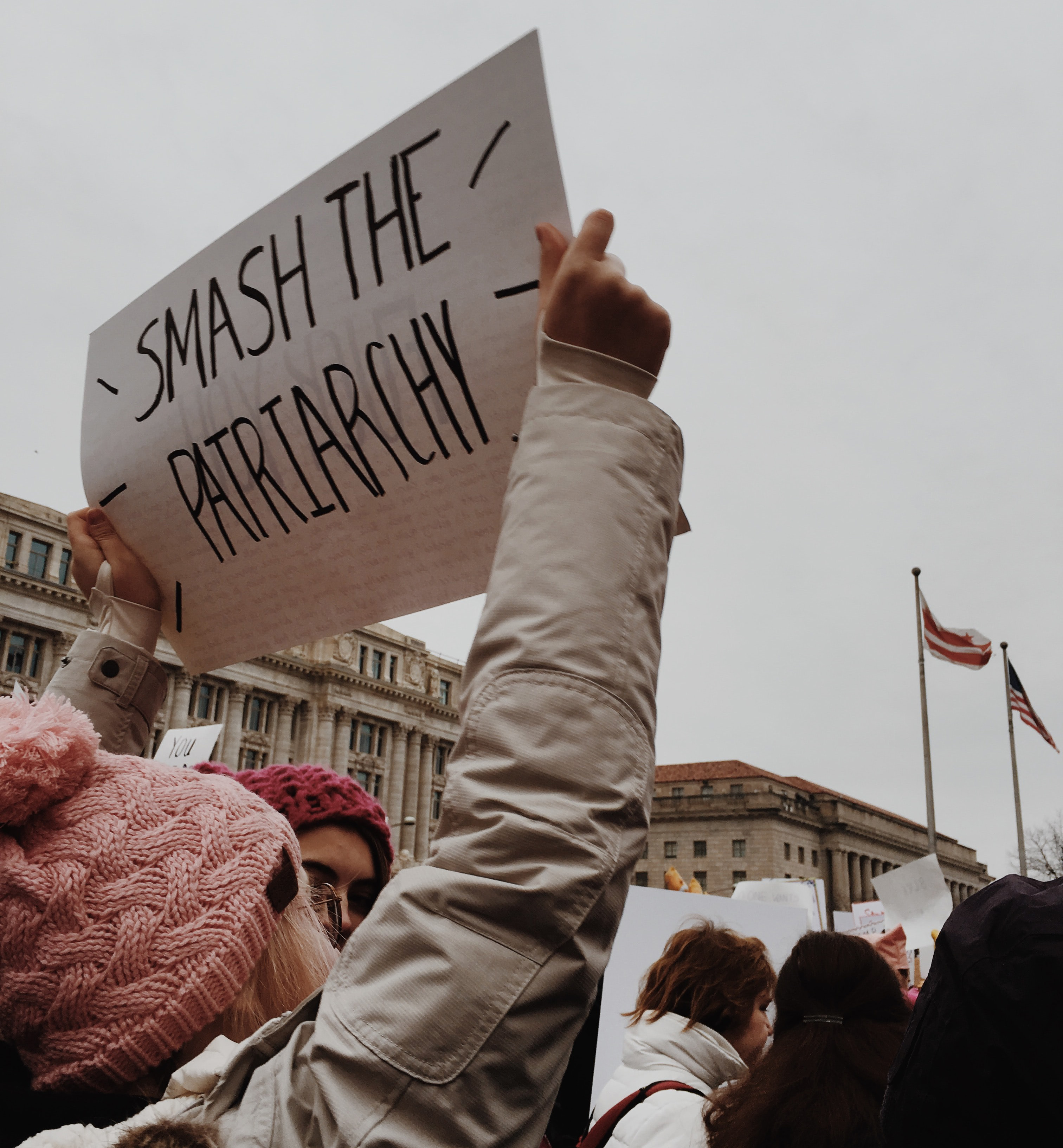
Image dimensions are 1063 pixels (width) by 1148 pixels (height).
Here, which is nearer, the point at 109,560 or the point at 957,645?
the point at 109,560

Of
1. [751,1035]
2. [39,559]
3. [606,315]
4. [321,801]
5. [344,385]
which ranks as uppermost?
[39,559]

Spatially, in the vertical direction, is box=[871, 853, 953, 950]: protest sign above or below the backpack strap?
above

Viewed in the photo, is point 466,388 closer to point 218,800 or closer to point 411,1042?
point 218,800

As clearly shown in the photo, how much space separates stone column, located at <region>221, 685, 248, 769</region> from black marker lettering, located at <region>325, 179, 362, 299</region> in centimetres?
4496

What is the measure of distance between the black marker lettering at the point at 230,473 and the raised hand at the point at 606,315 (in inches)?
33.5

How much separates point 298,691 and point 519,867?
4828 cm

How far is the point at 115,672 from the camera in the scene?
1798 mm

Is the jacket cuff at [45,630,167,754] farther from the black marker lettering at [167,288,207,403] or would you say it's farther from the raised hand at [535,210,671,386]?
the raised hand at [535,210,671,386]

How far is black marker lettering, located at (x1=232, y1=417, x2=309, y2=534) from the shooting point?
65.7 inches

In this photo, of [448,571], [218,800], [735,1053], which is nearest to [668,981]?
[735,1053]

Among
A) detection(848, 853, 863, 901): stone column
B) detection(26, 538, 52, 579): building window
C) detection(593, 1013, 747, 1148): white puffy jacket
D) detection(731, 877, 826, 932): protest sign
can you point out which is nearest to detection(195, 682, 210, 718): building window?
detection(26, 538, 52, 579): building window

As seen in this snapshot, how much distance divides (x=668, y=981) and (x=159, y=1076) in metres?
2.09

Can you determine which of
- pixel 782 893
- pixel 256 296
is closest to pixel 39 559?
pixel 782 893

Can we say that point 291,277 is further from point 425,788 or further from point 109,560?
point 425,788
